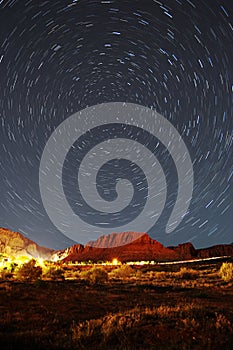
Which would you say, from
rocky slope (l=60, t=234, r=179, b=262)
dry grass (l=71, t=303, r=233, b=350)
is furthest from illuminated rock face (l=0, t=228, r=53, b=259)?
dry grass (l=71, t=303, r=233, b=350)

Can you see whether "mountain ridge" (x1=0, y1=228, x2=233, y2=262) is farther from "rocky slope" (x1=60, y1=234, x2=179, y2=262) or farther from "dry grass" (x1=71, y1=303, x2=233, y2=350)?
"dry grass" (x1=71, y1=303, x2=233, y2=350)

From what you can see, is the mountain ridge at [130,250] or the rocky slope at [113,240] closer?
the mountain ridge at [130,250]

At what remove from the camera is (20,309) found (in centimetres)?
1073

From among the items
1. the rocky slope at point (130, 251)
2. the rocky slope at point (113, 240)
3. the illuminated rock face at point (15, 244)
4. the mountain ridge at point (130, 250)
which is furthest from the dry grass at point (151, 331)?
the rocky slope at point (113, 240)

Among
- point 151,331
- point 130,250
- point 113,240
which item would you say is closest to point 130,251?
point 130,250

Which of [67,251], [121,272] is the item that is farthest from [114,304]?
[67,251]

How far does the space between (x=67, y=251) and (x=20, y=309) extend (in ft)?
478

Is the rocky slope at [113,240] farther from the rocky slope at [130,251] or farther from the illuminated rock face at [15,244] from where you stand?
the illuminated rock face at [15,244]


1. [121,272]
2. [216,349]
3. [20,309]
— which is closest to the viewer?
[216,349]

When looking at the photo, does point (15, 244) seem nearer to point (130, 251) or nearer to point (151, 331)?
point (130, 251)

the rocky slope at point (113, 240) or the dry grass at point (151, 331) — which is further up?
the rocky slope at point (113, 240)

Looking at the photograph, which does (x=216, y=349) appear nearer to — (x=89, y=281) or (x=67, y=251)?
(x=89, y=281)

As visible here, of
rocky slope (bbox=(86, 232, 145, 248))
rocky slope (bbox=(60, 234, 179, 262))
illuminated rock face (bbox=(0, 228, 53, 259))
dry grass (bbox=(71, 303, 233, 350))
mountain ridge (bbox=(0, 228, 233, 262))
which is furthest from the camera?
rocky slope (bbox=(86, 232, 145, 248))

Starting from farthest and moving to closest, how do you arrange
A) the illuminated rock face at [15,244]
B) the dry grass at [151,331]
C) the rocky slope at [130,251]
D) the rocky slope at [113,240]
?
the rocky slope at [113,240] → the illuminated rock face at [15,244] → the rocky slope at [130,251] → the dry grass at [151,331]
